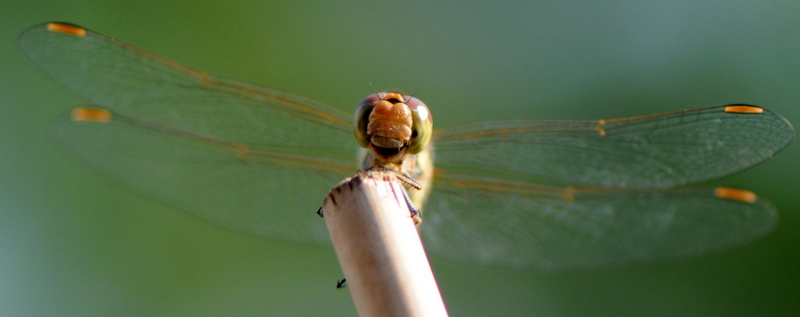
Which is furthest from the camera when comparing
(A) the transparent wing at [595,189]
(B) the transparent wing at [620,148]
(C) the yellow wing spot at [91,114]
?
(C) the yellow wing spot at [91,114]

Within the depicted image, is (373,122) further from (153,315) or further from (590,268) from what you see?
(153,315)

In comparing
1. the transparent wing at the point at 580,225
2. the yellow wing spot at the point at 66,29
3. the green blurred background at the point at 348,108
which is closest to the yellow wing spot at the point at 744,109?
the transparent wing at the point at 580,225

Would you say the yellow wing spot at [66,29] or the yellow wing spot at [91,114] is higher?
the yellow wing spot at [66,29]

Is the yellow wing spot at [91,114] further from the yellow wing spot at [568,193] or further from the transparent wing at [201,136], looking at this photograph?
the yellow wing spot at [568,193]

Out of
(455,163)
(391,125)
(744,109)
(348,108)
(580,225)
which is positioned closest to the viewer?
(391,125)

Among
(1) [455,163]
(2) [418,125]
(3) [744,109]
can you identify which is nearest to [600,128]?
(3) [744,109]

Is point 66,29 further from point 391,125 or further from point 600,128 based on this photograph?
point 600,128
